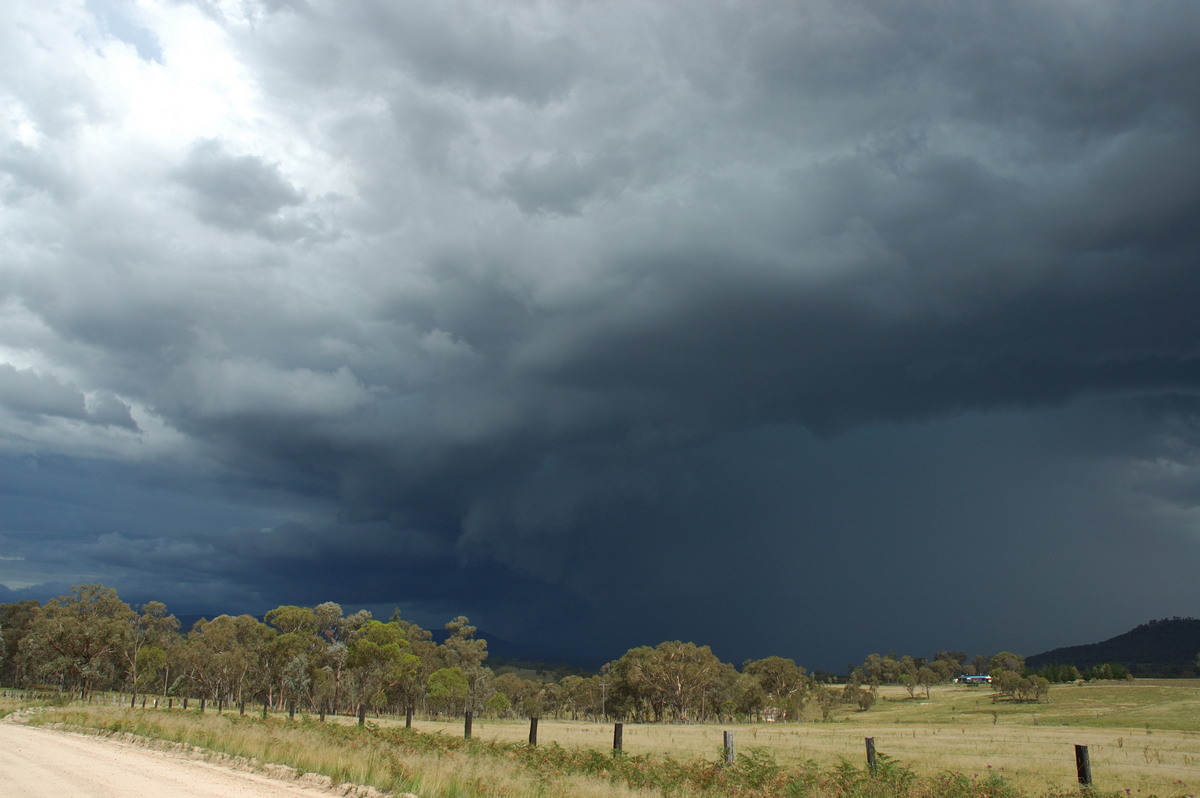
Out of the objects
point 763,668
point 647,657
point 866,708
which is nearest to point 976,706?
point 866,708

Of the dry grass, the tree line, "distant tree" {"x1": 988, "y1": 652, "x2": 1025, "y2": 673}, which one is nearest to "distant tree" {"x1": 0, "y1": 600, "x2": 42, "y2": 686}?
the tree line

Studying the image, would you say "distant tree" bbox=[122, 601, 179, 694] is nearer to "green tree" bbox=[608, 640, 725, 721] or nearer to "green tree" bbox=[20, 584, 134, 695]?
"green tree" bbox=[20, 584, 134, 695]

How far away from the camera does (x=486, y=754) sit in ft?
68.1

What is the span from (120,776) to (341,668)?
85.1 meters

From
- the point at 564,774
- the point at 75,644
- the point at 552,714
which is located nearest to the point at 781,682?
the point at 552,714

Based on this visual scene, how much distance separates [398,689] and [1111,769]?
10206 centimetres

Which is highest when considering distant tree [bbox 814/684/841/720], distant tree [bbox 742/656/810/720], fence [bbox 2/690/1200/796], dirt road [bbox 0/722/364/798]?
dirt road [bbox 0/722/364/798]

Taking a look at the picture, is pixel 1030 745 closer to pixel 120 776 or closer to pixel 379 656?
pixel 120 776

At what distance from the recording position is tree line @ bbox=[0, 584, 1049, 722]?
84125 millimetres

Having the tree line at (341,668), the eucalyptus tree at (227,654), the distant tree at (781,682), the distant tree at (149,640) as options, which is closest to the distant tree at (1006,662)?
the tree line at (341,668)

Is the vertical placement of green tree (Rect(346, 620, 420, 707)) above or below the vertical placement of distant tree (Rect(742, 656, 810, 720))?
above

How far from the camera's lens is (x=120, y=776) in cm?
1647

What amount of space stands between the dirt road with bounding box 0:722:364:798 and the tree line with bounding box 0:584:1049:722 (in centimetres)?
5946

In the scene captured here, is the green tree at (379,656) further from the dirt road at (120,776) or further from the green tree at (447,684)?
the dirt road at (120,776)
